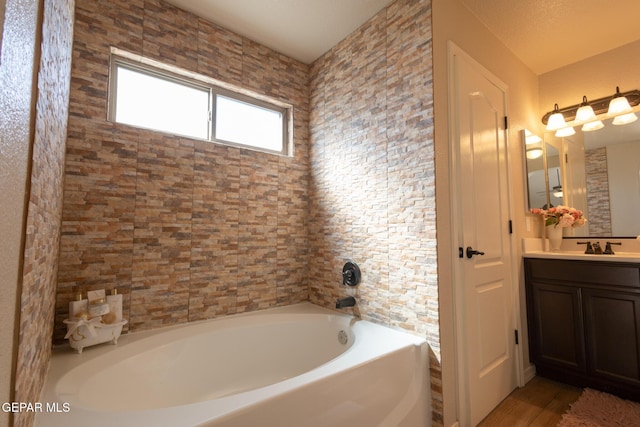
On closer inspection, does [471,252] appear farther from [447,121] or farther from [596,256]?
[596,256]

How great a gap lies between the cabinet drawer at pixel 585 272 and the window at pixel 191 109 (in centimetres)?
226

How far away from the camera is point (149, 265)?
1.83 metres

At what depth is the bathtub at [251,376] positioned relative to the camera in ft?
3.23

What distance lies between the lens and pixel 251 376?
1.92 m

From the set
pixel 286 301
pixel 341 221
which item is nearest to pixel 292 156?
pixel 341 221

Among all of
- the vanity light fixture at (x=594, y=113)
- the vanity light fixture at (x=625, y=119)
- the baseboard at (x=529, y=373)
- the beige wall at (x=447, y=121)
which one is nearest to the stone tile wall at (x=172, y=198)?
the beige wall at (x=447, y=121)

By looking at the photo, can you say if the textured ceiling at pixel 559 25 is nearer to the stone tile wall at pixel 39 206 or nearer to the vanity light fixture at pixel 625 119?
the vanity light fixture at pixel 625 119

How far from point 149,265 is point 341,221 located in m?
1.34

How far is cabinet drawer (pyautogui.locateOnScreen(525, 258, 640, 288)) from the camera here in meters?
1.89

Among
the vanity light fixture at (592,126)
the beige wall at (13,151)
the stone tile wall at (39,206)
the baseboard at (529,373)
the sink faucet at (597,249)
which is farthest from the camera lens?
the vanity light fixture at (592,126)

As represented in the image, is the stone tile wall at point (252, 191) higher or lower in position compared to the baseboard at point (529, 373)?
higher

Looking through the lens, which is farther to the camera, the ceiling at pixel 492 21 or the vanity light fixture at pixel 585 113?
the vanity light fixture at pixel 585 113

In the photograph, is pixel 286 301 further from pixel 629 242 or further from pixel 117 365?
pixel 629 242

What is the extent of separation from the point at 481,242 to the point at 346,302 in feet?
3.24
